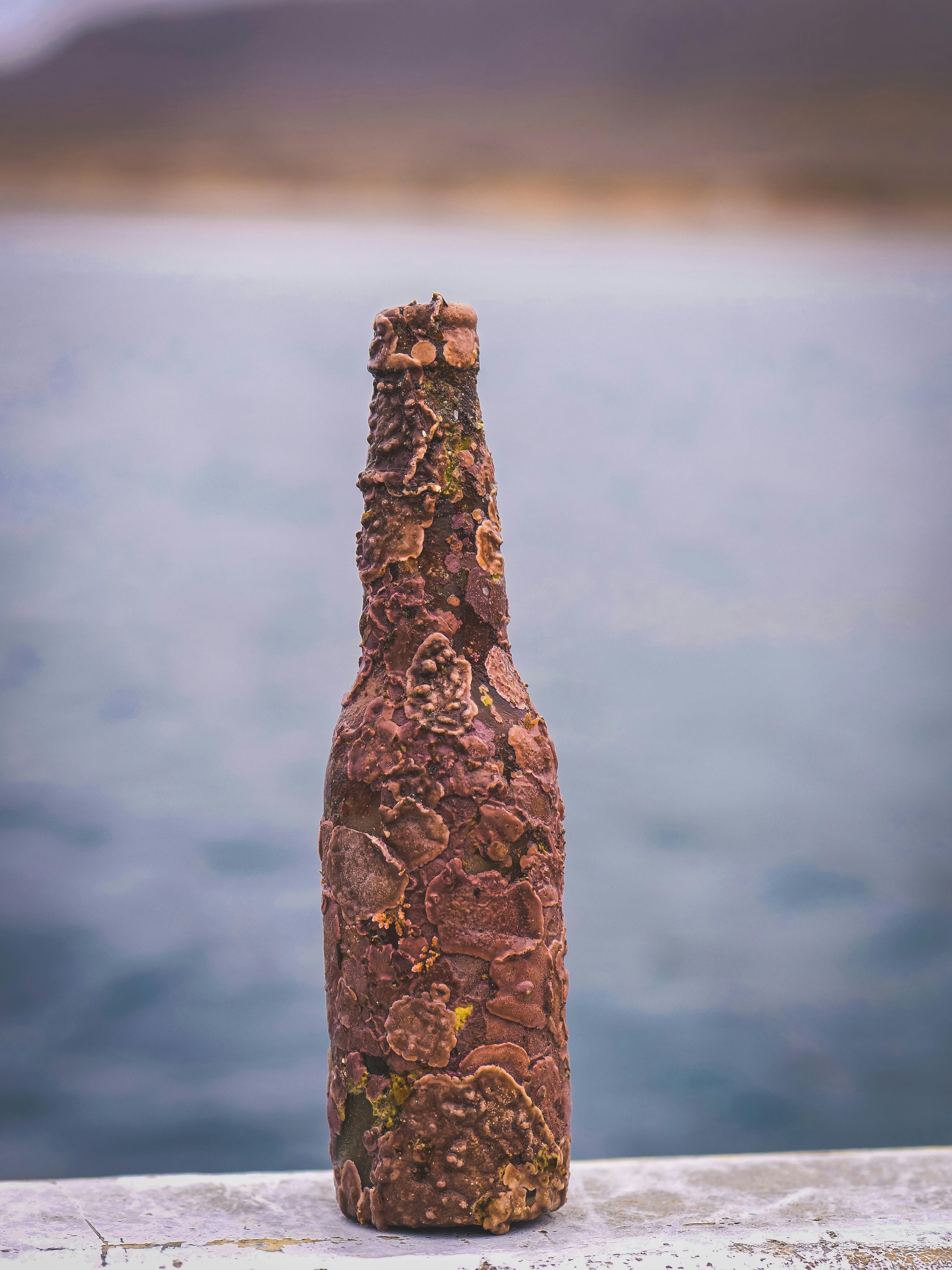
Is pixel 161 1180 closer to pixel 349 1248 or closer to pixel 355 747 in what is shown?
pixel 349 1248

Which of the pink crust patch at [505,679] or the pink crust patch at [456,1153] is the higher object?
the pink crust patch at [505,679]

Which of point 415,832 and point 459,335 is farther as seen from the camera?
point 459,335

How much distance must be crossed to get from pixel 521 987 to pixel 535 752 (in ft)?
1.64

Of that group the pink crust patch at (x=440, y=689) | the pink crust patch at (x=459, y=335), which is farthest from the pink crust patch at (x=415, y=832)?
the pink crust patch at (x=459, y=335)

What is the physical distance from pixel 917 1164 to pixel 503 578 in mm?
1878

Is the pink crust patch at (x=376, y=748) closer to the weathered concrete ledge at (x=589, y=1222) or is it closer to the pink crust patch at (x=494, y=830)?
the pink crust patch at (x=494, y=830)

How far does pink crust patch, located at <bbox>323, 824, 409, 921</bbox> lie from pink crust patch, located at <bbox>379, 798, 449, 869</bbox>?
3 cm

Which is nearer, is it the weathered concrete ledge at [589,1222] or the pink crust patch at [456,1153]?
the weathered concrete ledge at [589,1222]

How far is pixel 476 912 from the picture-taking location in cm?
302

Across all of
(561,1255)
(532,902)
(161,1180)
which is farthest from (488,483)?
(161,1180)

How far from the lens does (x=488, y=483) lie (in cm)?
325

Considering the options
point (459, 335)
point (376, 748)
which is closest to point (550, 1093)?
point (376, 748)

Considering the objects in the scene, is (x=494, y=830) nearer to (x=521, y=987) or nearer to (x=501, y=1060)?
(x=521, y=987)

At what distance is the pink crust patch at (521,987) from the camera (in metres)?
3.02
